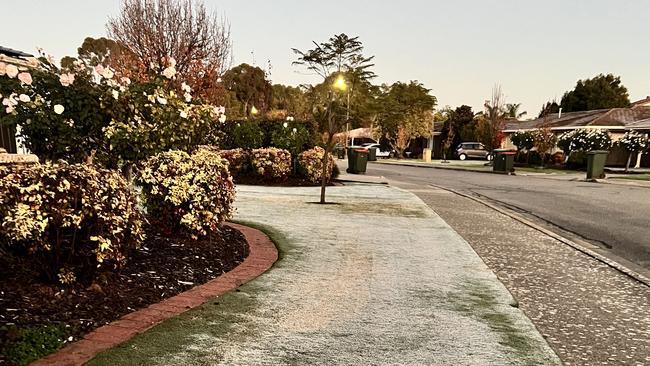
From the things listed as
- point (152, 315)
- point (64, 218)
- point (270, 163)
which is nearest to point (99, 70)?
point (64, 218)

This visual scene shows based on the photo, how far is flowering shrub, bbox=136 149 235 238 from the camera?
184 inches

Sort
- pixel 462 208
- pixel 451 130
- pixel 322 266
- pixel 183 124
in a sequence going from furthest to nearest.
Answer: pixel 451 130 < pixel 462 208 < pixel 183 124 < pixel 322 266

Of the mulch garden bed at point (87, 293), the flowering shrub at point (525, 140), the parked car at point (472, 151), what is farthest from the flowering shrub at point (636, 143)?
the mulch garden bed at point (87, 293)

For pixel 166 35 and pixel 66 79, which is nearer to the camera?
pixel 66 79

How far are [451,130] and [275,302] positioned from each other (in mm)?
43773

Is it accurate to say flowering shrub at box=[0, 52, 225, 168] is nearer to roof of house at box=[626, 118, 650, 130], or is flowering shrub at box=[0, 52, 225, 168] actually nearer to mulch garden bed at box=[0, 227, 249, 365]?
mulch garden bed at box=[0, 227, 249, 365]

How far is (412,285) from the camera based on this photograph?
425 centimetres

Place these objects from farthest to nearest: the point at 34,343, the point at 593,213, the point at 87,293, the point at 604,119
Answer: the point at 604,119, the point at 593,213, the point at 87,293, the point at 34,343

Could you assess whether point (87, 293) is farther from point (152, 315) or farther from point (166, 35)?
point (166, 35)

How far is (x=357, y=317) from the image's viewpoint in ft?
11.0

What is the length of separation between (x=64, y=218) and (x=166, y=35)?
1889 centimetres

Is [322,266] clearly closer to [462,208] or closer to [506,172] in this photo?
[462,208]

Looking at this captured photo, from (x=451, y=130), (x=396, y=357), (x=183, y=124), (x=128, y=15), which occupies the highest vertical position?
(x=128, y=15)

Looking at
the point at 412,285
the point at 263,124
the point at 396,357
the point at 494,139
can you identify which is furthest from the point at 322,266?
the point at 494,139
